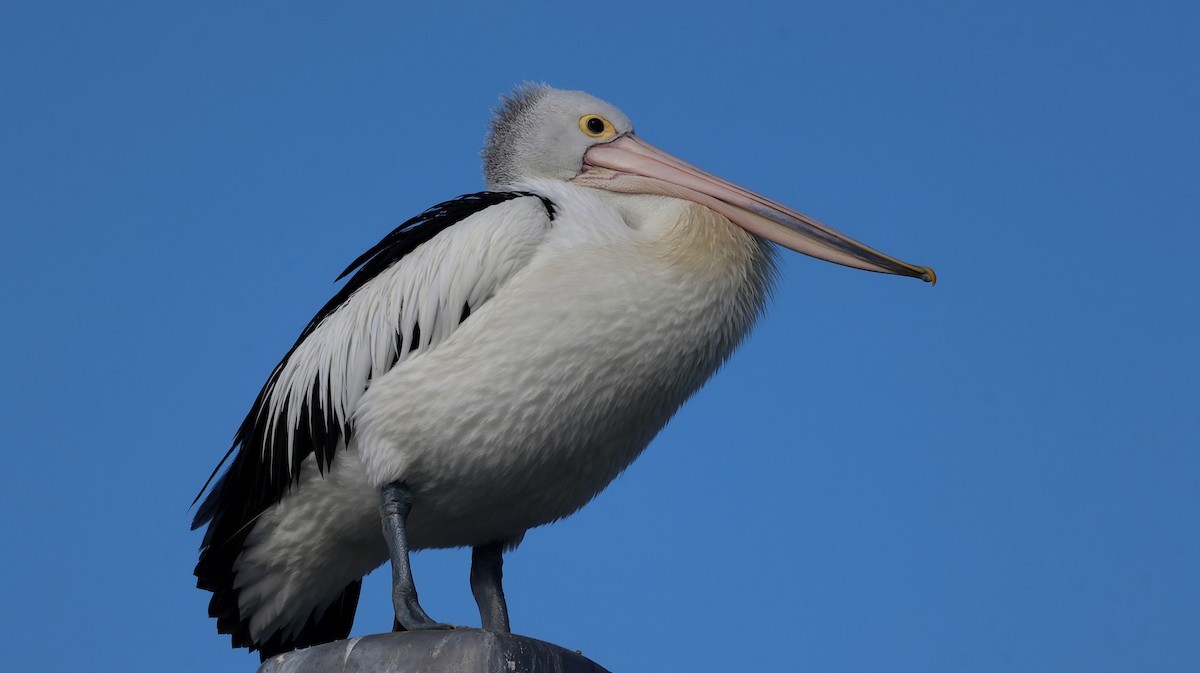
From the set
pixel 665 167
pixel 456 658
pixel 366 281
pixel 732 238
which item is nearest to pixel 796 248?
pixel 732 238

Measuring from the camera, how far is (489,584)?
4758mm

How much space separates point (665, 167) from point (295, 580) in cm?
203

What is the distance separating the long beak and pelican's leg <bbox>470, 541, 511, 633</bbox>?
1438 millimetres

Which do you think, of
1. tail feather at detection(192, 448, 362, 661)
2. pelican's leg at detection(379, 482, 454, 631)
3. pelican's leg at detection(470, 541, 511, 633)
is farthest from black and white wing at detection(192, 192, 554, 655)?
pelican's leg at detection(470, 541, 511, 633)

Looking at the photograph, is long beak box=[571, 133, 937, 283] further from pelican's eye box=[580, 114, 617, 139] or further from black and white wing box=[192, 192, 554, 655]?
black and white wing box=[192, 192, 554, 655]

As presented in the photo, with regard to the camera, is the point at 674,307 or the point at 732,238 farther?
the point at 732,238

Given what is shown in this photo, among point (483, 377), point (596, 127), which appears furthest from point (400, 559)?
point (596, 127)

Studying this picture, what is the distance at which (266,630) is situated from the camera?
479 cm

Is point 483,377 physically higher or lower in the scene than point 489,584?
higher

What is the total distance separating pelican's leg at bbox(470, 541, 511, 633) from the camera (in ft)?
15.5

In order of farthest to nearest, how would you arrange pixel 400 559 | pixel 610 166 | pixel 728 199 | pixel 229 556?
1. pixel 610 166
2. pixel 728 199
3. pixel 229 556
4. pixel 400 559

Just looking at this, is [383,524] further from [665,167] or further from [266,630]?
[665,167]

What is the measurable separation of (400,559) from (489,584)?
65 cm

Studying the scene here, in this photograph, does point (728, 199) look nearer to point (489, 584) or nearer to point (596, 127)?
point (596, 127)
